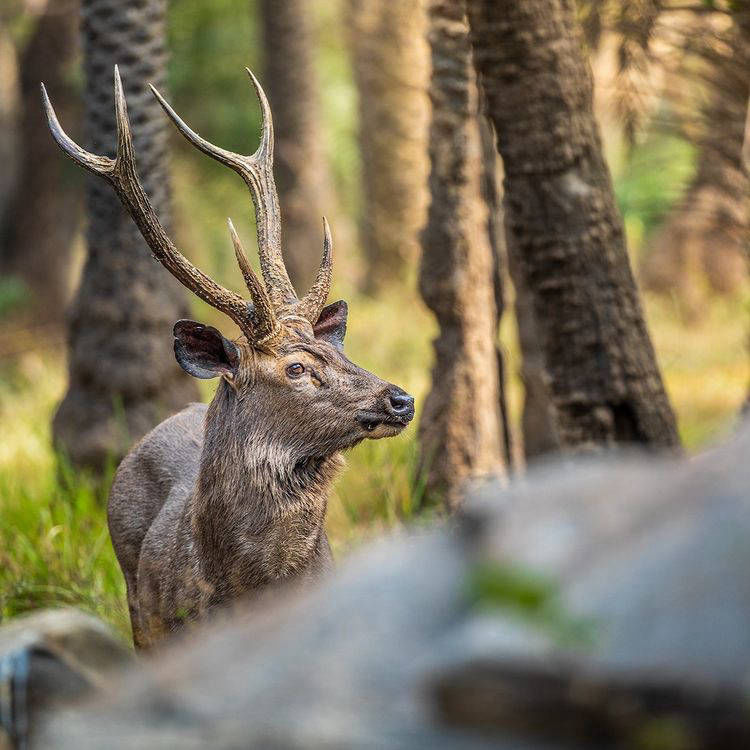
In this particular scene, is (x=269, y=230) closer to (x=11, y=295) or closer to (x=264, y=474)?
(x=264, y=474)

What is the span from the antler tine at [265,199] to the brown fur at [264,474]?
17 centimetres

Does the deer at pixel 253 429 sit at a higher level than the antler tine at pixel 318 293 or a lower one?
lower

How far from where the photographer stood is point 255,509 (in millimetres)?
4895

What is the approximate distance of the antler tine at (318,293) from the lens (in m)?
5.26

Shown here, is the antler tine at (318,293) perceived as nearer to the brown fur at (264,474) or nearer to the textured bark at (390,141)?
the brown fur at (264,474)

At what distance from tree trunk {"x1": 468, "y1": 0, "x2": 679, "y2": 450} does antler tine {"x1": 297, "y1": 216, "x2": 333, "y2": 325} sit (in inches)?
38.2

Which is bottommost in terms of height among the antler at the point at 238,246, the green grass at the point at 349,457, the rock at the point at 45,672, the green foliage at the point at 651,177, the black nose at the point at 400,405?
the green grass at the point at 349,457

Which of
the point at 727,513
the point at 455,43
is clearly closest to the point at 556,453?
the point at 455,43

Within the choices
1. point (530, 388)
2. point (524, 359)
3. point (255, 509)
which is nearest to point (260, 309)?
point (255, 509)

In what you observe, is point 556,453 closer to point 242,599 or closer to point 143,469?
point 143,469

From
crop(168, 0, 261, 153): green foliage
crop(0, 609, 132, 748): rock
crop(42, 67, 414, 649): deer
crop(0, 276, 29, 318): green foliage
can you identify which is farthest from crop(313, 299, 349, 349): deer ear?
crop(168, 0, 261, 153): green foliage

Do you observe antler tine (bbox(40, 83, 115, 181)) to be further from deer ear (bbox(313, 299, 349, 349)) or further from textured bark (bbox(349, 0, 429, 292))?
textured bark (bbox(349, 0, 429, 292))

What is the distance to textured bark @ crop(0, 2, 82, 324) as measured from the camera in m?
16.7

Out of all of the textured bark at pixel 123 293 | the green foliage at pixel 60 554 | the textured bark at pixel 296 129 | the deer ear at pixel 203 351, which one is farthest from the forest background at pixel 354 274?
the deer ear at pixel 203 351
